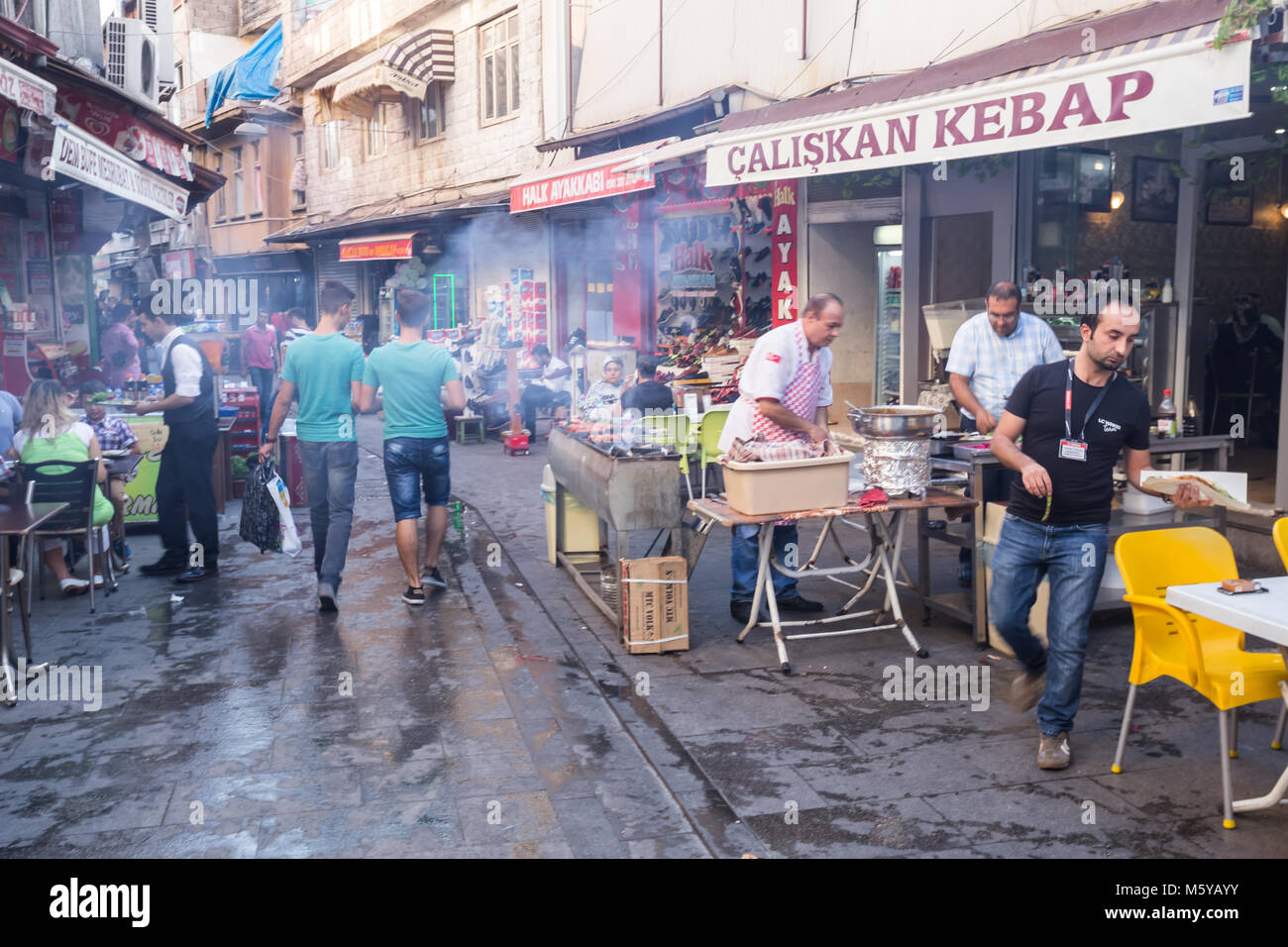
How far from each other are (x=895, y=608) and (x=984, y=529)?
0.68 metres

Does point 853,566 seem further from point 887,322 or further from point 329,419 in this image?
point 887,322

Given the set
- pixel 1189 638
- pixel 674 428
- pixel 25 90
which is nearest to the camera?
pixel 1189 638

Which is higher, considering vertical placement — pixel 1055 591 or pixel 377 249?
pixel 377 249

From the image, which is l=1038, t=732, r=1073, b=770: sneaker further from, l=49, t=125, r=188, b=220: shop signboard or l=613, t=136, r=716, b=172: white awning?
l=49, t=125, r=188, b=220: shop signboard

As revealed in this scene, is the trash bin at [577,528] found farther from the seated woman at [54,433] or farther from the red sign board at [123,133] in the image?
the red sign board at [123,133]

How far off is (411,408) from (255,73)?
83.6 feet

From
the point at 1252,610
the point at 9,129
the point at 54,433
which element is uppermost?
the point at 9,129

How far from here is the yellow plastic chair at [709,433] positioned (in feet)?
30.5

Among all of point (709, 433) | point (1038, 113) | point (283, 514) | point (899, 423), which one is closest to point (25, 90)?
point (283, 514)

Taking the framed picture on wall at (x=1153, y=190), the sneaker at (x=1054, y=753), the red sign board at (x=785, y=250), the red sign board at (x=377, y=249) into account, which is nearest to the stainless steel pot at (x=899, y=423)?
the sneaker at (x=1054, y=753)

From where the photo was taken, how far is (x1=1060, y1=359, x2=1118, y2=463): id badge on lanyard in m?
4.61

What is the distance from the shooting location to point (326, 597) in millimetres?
7500

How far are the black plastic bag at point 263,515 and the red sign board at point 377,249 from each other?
567 inches
